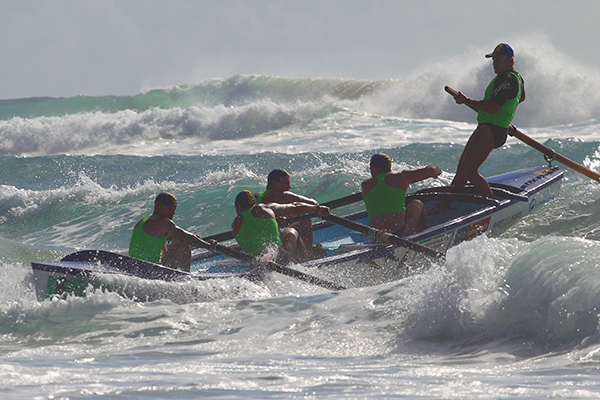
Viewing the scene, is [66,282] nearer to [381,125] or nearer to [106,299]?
[106,299]

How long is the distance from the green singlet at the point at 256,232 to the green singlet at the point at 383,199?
4.62ft

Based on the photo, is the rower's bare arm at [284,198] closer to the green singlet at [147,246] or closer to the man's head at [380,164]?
the man's head at [380,164]

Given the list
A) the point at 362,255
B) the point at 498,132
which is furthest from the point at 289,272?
the point at 498,132

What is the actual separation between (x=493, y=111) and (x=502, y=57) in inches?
25.7

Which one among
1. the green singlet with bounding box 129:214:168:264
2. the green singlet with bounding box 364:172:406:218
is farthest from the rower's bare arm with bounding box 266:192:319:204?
the green singlet with bounding box 129:214:168:264

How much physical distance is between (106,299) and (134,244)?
1.07 meters

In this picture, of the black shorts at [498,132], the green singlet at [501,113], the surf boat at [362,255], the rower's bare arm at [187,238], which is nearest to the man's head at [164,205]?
the rower's bare arm at [187,238]

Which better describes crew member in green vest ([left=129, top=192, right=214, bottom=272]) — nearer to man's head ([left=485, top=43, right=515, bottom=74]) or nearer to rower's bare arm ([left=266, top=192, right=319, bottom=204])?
rower's bare arm ([left=266, top=192, right=319, bottom=204])

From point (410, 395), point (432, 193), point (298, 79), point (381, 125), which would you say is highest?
point (298, 79)

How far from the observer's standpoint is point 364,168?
48.5 feet

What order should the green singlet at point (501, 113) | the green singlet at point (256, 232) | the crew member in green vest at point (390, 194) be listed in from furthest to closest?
the green singlet at point (501, 113)
the crew member in green vest at point (390, 194)
the green singlet at point (256, 232)

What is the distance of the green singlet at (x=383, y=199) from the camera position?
24.6 ft

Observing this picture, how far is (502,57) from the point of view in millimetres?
7645

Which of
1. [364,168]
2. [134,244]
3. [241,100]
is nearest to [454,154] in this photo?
[364,168]
